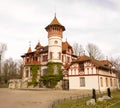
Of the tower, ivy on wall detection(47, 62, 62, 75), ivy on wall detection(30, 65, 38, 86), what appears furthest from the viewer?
ivy on wall detection(30, 65, 38, 86)

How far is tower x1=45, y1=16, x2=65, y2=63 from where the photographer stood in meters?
46.3

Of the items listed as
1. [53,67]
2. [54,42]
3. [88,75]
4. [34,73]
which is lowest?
[88,75]

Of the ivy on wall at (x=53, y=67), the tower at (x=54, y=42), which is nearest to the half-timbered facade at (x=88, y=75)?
the ivy on wall at (x=53, y=67)

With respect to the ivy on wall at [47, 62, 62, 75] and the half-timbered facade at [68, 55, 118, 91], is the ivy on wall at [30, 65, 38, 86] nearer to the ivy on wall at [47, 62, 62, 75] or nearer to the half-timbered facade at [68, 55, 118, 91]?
the ivy on wall at [47, 62, 62, 75]

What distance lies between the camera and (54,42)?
153ft

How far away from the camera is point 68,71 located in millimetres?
42062

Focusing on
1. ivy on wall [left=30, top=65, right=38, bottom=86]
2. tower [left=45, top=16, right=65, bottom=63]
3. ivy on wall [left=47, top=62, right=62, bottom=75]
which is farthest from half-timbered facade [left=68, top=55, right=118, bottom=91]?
ivy on wall [left=30, top=65, right=38, bottom=86]

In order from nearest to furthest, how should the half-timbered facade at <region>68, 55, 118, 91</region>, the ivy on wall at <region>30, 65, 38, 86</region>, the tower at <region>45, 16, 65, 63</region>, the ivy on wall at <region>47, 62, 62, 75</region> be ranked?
the half-timbered facade at <region>68, 55, 118, 91</region>, the ivy on wall at <region>47, 62, 62, 75</region>, the tower at <region>45, 16, 65, 63</region>, the ivy on wall at <region>30, 65, 38, 86</region>

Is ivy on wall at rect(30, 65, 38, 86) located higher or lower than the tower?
lower

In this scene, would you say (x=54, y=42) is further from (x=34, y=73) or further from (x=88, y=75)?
(x=88, y=75)

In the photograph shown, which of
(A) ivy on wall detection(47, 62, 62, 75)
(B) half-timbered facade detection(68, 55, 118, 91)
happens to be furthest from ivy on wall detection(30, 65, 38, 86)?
(B) half-timbered facade detection(68, 55, 118, 91)

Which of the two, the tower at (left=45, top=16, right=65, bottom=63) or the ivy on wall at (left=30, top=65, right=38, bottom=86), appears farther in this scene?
the ivy on wall at (left=30, top=65, right=38, bottom=86)

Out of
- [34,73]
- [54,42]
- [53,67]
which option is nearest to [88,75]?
[53,67]

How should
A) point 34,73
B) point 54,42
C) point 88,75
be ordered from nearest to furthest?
1. point 88,75
2. point 54,42
3. point 34,73
